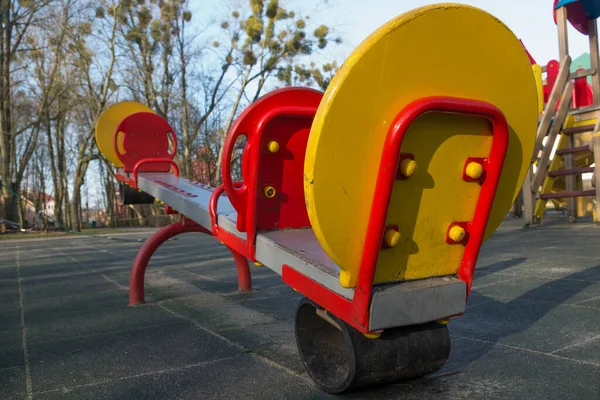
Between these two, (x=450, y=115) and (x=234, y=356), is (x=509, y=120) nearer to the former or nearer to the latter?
(x=450, y=115)

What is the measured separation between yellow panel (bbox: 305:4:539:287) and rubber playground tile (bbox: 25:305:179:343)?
2151mm

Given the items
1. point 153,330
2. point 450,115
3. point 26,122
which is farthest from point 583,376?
A: point 26,122

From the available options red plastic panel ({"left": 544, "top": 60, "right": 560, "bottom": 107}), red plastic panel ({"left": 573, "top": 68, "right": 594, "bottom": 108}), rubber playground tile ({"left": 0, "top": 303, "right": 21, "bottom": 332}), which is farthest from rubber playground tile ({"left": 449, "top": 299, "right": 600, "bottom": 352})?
red plastic panel ({"left": 573, "top": 68, "right": 594, "bottom": 108})

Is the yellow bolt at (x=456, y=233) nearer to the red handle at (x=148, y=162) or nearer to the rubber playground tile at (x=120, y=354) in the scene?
the rubber playground tile at (x=120, y=354)

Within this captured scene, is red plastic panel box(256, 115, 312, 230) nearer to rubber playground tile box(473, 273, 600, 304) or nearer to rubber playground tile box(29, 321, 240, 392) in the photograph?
rubber playground tile box(29, 321, 240, 392)

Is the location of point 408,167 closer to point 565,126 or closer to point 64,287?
point 64,287

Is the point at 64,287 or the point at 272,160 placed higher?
the point at 272,160

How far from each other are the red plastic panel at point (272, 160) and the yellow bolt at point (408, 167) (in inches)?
34.1

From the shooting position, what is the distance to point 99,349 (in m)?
2.79

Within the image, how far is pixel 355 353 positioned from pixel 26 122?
2754 centimetres

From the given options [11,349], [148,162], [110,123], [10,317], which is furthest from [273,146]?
[110,123]

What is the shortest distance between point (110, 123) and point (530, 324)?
16.5 feet

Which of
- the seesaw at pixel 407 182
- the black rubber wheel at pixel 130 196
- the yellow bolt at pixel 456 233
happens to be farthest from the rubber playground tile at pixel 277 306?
the black rubber wheel at pixel 130 196

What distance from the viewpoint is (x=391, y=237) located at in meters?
1.65
